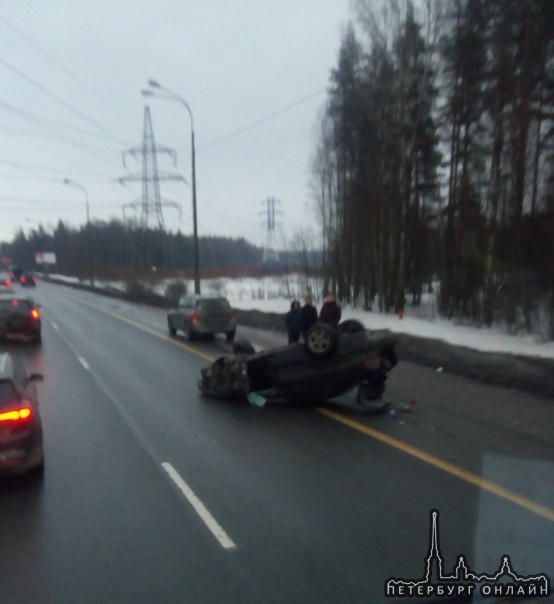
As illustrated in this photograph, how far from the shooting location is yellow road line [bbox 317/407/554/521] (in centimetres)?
702

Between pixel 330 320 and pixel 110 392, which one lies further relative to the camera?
pixel 330 320

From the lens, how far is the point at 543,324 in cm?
2144

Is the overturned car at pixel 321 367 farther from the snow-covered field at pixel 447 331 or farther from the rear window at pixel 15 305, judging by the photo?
the rear window at pixel 15 305

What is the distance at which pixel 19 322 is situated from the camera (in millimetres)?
25000

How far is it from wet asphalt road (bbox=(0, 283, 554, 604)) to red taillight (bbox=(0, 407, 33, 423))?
736 millimetres

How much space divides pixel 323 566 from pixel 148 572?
129cm

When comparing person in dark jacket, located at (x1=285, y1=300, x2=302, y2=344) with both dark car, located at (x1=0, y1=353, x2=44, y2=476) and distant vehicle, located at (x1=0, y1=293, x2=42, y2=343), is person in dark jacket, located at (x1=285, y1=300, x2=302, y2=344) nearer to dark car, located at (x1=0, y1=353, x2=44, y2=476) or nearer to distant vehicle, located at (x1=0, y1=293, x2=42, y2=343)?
distant vehicle, located at (x1=0, y1=293, x2=42, y2=343)

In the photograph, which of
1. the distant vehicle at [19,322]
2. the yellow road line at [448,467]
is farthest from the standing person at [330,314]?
the distant vehicle at [19,322]

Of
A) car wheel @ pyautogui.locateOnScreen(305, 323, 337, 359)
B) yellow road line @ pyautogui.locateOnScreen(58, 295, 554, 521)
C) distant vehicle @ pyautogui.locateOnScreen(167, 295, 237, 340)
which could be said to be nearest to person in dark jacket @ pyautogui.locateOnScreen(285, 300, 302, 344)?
distant vehicle @ pyautogui.locateOnScreen(167, 295, 237, 340)

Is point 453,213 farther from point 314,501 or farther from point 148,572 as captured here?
point 148,572

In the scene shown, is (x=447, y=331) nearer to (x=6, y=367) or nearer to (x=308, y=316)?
(x=308, y=316)

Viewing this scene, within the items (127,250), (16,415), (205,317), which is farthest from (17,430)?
(127,250)

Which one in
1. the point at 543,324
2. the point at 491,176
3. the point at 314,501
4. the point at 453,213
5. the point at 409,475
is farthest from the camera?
the point at 453,213

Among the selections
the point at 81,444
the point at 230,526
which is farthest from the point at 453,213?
the point at 230,526
